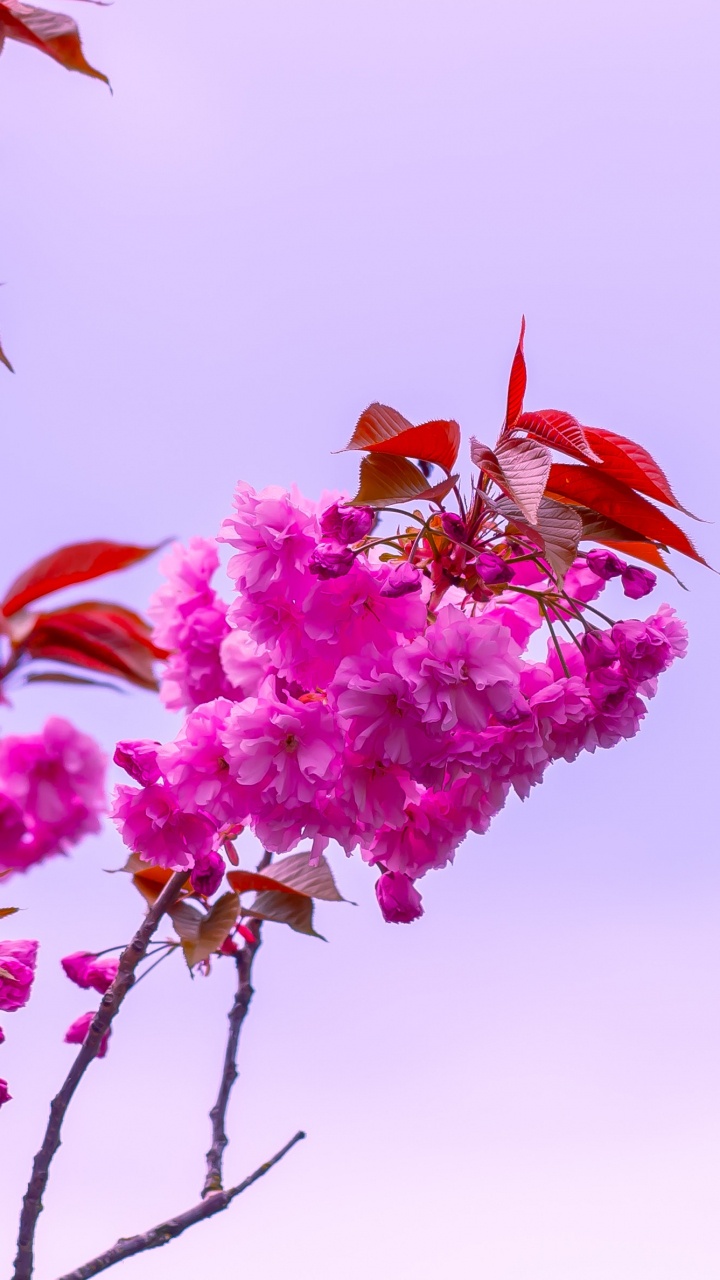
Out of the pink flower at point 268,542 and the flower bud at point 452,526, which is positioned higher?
the flower bud at point 452,526

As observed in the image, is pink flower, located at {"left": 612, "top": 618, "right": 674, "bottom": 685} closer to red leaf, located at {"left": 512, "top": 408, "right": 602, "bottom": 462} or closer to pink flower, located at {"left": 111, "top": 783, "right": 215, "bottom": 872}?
red leaf, located at {"left": 512, "top": 408, "right": 602, "bottom": 462}

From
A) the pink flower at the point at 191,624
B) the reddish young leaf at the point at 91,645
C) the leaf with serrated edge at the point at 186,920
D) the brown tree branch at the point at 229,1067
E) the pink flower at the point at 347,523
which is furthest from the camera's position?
the pink flower at the point at 191,624

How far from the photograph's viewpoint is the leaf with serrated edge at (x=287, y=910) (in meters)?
1.58

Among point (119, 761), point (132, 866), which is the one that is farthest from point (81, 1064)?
point (119, 761)

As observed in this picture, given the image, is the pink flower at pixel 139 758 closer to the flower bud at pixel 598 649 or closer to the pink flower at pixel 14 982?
the pink flower at pixel 14 982

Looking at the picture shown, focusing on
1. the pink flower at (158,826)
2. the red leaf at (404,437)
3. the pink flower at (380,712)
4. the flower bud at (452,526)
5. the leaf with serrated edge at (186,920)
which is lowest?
the leaf with serrated edge at (186,920)

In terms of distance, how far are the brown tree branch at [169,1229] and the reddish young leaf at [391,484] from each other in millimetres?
981

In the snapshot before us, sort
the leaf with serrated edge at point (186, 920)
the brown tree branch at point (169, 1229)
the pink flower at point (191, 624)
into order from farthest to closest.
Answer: the pink flower at point (191, 624)
the leaf with serrated edge at point (186, 920)
the brown tree branch at point (169, 1229)

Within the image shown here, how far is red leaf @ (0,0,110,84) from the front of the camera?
1189mm

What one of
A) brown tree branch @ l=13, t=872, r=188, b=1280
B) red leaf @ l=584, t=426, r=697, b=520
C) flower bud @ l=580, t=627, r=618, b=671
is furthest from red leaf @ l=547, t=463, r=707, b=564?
brown tree branch @ l=13, t=872, r=188, b=1280

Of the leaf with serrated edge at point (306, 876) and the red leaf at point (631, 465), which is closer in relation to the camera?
the red leaf at point (631, 465)

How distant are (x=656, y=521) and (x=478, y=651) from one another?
274 mm

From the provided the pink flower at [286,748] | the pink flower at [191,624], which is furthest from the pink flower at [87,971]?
the pink flower at [286,748]

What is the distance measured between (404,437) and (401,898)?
2.08 ft
